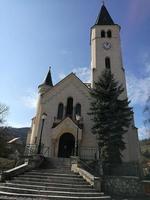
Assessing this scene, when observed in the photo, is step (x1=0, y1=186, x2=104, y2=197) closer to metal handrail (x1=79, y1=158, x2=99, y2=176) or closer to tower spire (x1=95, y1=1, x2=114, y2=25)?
metal handrail (x1=79, y1=158, x2=99, y2=176)

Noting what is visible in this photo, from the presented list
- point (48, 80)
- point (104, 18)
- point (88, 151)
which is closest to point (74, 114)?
point (88, 151)

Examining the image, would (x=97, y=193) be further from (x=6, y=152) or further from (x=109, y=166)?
(x=6, y=152)

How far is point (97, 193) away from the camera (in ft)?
28.9

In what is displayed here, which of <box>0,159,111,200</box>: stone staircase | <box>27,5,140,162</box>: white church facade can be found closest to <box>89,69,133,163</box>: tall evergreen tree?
<box>27,5,140,162</box>: white church facade

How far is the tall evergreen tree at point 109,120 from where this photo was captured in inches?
619

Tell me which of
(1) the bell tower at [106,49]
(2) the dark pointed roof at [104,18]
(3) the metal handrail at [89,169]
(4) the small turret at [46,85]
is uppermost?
(2) the dark pointed roof at [104,18]

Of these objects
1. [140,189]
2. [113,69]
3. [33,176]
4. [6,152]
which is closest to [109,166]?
[140,189]

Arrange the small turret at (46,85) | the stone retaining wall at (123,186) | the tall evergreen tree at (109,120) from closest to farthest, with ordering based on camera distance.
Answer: the stone retaining wall at (123,186) → the tall evergreen tree at (109,120) → the small turret at (46,85)

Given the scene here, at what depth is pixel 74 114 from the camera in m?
21.8

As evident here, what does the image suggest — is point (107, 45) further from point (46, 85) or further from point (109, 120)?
point (109, 120)

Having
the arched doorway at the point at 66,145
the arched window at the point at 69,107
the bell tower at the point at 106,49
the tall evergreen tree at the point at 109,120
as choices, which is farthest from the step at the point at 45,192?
the bell tower at the point at 106,49

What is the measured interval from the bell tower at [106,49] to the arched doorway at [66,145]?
28.6 feet

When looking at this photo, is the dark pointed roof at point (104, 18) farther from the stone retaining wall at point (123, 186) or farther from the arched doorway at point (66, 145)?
the stone retaining wall at point (123, 186)

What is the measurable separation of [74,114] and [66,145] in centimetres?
379
